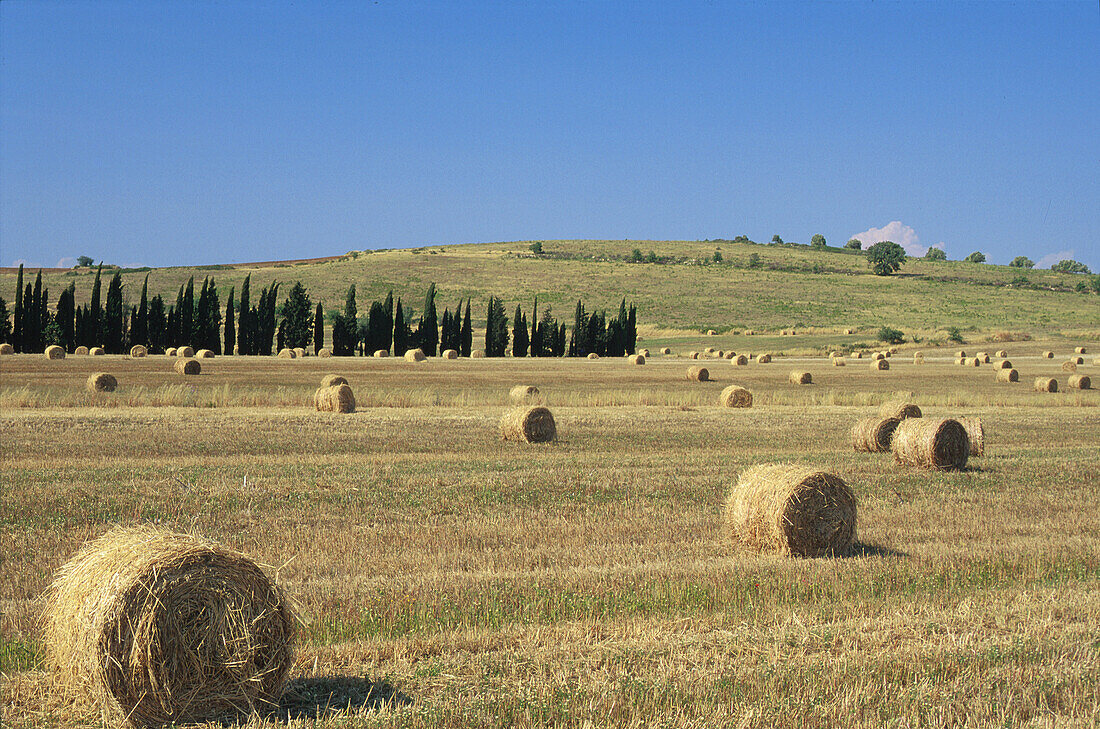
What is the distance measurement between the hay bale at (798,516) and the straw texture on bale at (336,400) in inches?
711

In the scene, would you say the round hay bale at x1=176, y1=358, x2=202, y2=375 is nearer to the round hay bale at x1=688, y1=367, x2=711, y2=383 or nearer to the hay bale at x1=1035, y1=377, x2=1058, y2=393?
the round hay bale at x1=688, y1=367, x2=711, y2=383

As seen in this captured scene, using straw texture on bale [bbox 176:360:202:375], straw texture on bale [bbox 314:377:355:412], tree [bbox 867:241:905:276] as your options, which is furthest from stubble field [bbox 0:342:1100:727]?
tree [bbox 867:241:905:276]

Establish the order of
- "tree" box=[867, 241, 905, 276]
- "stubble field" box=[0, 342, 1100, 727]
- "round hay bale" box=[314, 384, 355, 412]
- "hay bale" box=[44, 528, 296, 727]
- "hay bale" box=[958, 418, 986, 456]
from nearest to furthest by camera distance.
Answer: "hay bale" box=[44, 528, 296, 727]
"stubble field" box=[0, 342, 1100, 727]
"hay bale" box=[958, 418, 986, 456]
"round hay bale" box=[314, 384, 355, 412]
"tree" box=[867, 241, 905, 276]

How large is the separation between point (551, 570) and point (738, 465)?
833 cm

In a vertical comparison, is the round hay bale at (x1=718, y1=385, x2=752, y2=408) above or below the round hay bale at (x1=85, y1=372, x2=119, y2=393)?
above

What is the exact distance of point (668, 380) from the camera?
45.7m

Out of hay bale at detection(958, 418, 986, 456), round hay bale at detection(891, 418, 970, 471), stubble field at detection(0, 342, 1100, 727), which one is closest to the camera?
stubble field at detection(0, 342, 1100, 727)

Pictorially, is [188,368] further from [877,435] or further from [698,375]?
[877,435]

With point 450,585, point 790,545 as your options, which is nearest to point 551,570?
point 450,585

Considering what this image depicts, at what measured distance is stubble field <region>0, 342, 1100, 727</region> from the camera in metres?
5.88

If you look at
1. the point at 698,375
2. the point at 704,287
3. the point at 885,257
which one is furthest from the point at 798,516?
the point at 885,257

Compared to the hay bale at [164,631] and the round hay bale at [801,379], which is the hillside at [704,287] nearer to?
the round hay bale at [801,379]

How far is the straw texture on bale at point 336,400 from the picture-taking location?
2688cm

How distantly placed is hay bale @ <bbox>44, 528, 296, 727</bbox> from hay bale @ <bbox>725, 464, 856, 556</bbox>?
603 cm
